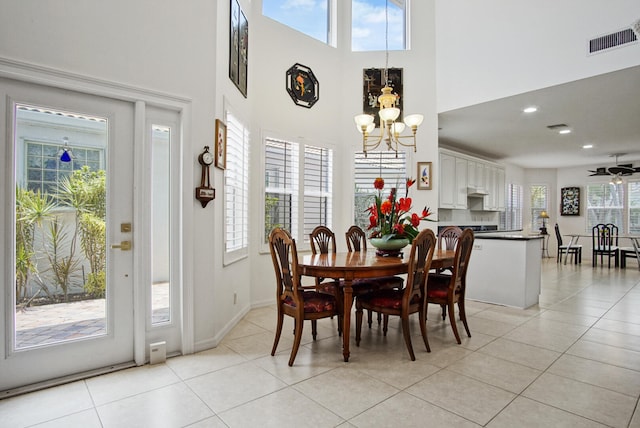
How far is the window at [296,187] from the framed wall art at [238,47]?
34.0 inches

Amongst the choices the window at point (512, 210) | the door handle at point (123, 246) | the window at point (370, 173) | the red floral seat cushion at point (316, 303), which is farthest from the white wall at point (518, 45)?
the window at point (512, 210)

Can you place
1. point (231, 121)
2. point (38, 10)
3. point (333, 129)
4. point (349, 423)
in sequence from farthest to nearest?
point (333, 129), point (231, 121), point (38, 10), point (349, 423)

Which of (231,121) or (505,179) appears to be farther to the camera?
(505,179)

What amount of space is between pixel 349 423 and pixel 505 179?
8.90 metres

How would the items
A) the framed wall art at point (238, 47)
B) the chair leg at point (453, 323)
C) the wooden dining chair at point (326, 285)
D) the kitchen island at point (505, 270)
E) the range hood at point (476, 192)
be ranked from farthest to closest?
the range hood at point (476, 192), the kitchen island at point (505, 270), the framed wall art at point (238, 47), the chair leg at point (453, 323), the wooden dining chair at point (326, 285)

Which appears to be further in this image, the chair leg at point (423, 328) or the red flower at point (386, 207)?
the red flower at point (386, 207)

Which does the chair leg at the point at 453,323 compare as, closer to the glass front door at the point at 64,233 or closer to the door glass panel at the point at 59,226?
the glass front door at the point at 64,233

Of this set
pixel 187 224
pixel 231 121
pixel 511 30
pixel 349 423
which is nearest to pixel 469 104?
pixel 511 30

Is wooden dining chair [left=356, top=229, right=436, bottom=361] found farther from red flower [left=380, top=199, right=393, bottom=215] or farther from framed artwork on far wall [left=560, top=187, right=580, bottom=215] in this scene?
framed artwork on far wall [left=560, top=187, right=580, bottom=215]

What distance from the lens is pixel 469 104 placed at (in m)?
4.72

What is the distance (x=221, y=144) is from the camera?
3104 millimetres

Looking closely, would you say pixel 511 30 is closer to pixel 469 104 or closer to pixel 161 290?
pixel 469 104

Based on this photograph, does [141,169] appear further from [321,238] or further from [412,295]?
[412,295]

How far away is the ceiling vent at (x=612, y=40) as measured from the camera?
347cm
